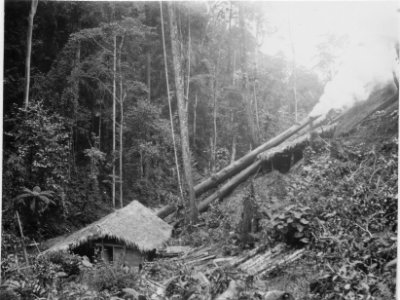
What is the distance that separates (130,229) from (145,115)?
4.58 feet

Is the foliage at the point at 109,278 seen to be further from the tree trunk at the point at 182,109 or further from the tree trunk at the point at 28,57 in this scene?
the tree trunk at the point at 28,57

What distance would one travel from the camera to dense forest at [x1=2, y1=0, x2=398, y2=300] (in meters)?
4.15

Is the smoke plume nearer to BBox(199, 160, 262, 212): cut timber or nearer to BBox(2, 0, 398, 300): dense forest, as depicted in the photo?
BBox(2, 0, 398, 300): dense forest

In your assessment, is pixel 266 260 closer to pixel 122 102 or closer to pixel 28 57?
pixel 122 102

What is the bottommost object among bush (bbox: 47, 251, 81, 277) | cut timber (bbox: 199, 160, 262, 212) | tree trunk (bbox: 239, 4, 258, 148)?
bush (bbox: 47, 251, 81, 277)

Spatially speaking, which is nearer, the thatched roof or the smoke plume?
the smoke plume

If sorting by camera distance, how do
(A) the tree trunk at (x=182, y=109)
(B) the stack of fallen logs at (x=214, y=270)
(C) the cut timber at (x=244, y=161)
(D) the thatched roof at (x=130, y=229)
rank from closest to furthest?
(B) the stack of fallen logs at (x=214, y=270)
(D) the thatched roof at (x=130, y=229)
(A) the tree trunk at (x=182, y=109)
(C) the cut timber at (x=244, y=161)

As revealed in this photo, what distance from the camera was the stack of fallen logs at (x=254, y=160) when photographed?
4637 millimetres

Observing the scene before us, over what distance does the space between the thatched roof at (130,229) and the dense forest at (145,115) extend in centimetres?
10

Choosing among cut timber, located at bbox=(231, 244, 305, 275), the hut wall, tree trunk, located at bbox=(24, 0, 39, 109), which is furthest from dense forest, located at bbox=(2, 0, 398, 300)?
the hut wall

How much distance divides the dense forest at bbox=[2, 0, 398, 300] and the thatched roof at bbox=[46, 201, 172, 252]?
101 millimetres

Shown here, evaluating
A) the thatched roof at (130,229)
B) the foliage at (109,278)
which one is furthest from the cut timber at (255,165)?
the foliage at (109,278)

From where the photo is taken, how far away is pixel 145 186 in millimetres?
4539

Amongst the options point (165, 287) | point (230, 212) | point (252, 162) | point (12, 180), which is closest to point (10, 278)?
point (12, 180)
